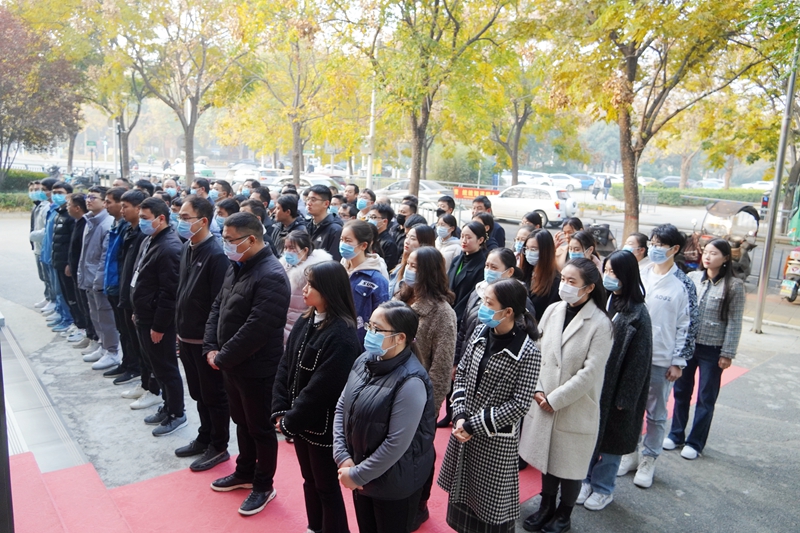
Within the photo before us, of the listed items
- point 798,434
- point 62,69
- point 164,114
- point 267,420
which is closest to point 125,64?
point 62,69

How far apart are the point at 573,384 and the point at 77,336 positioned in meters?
6.72

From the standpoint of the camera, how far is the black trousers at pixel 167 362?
17.4 ft

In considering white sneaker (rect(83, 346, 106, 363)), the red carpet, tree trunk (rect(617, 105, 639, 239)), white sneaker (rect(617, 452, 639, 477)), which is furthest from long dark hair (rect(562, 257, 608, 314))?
tree trunk (rect(617, 105, 639, 239))

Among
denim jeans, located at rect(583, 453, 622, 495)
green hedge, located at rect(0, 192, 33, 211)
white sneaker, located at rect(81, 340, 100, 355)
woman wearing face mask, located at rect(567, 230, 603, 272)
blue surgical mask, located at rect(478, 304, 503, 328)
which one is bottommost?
white sneaker, located at rect(81, 340, 100, 355)

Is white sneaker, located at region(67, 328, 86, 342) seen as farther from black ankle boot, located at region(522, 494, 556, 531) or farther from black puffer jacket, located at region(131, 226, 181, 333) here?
black ankle boot, located at region(522, 494, 556, 531)

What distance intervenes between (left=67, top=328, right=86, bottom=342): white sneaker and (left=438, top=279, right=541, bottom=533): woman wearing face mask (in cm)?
623

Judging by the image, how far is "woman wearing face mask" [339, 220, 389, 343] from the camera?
4715 mm

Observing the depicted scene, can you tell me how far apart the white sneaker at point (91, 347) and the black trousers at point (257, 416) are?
411 cm

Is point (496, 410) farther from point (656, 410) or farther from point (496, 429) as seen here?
point (656, 410)

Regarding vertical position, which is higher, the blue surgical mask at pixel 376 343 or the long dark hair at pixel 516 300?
the long dark hair at pixel 516 300

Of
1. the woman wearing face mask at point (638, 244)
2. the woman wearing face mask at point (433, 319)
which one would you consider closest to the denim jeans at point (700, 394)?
the woman wearing face mask at point (638, 244)

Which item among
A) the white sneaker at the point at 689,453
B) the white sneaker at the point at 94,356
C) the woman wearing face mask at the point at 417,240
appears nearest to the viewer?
the white sneaker at the point at 689,453

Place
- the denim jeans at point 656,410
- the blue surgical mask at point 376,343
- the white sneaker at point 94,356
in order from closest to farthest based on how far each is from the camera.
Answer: the blue surgical mask at point 376,343 → the denim jeans at point 656,410 → the white sneaker at point 94,356

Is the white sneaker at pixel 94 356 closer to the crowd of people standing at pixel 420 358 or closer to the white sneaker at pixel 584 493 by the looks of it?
the crowd of people standing at pixel 420 358
